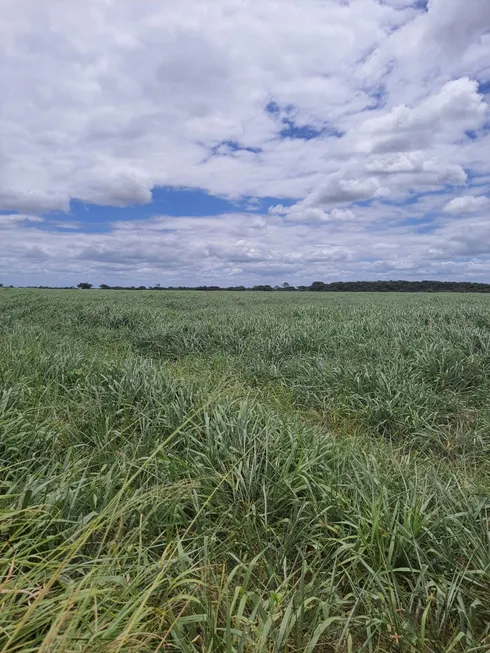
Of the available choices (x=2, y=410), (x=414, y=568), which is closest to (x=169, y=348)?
(x=2, y=410)

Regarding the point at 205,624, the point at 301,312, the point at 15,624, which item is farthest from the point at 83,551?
the point at 301,312

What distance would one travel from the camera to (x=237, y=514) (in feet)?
8.82

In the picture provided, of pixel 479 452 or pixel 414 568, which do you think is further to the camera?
pixel 479 452

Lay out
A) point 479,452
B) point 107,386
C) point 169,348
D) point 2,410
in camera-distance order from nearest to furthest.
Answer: point 2,410, point 479,452, point 107,386, point 169,348

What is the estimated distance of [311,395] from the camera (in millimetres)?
5773

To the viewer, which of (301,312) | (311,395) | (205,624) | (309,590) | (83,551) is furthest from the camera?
(301,312)

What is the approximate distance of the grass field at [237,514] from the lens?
1.77 m

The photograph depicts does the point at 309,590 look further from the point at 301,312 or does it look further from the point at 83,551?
the point at 301,312

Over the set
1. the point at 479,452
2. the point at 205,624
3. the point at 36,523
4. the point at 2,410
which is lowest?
the point at 479,452

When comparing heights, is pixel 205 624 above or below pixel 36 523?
below

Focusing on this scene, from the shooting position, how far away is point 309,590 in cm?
205

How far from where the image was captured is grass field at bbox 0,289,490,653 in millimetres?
1773

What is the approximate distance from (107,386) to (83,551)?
2.73 metres

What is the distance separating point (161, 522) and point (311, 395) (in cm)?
358
